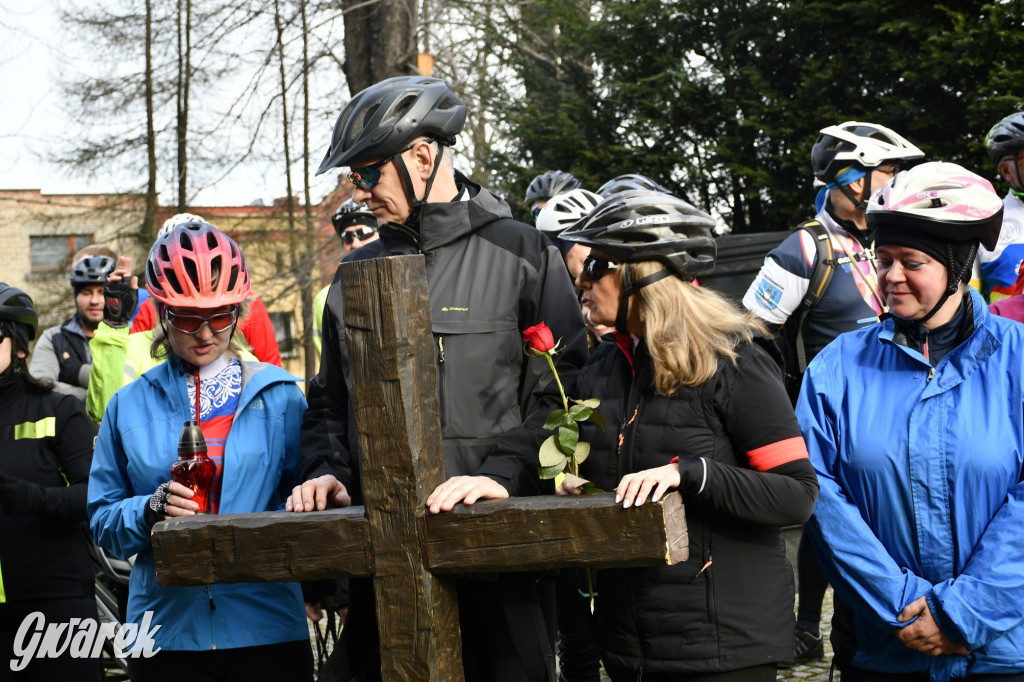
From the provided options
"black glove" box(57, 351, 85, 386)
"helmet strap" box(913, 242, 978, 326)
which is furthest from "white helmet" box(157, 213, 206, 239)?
"helmet strap" box(913, 242, 978, 326)

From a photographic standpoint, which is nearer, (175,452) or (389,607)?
(389,607)

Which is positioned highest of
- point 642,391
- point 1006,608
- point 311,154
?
point 311,154

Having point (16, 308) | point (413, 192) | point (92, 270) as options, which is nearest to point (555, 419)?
point (413, 192)

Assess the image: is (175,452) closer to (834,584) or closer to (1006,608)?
(834,584)

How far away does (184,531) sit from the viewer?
278 cm

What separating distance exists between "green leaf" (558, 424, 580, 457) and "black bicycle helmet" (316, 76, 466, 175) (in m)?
1.01

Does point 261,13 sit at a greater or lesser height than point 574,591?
greater

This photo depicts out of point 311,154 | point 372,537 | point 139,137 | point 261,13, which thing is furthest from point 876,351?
point 139,137

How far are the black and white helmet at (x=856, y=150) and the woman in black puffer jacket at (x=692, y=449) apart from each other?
2540mm

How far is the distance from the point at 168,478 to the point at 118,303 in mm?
3909

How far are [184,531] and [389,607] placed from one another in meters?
0.59

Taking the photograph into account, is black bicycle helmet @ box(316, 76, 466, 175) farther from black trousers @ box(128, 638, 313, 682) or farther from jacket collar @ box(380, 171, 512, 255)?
black trousers @ box(128, 638, 313, 682)

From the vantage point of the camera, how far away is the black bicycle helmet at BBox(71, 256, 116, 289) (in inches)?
292

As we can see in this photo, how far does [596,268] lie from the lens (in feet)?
10.1
